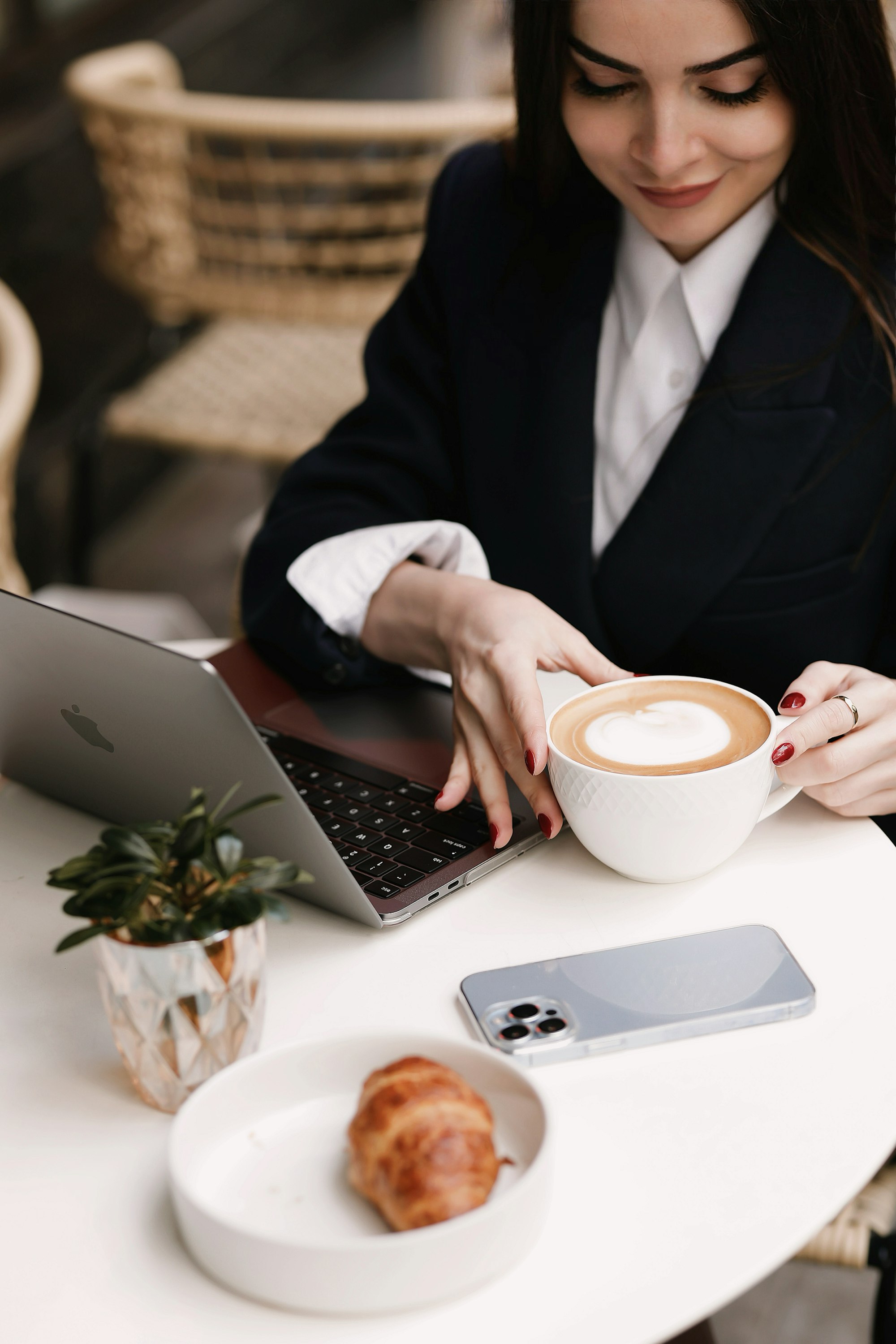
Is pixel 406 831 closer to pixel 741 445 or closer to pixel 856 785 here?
pixel 856 785

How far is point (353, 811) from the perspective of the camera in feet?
2.93

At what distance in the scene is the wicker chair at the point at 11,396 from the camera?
1.50 meters

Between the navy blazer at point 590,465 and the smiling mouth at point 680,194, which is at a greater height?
the smiling mouth at point 680,194

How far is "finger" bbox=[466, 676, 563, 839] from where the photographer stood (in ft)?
2.74

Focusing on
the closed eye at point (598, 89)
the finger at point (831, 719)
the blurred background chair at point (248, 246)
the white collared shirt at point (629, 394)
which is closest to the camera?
the finger at point (831, 719)

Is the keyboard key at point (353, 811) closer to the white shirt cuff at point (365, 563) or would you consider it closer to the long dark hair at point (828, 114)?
the white shirt cuff at point (365, 563)

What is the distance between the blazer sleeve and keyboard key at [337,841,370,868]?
28 cm

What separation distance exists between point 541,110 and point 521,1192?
0.94m

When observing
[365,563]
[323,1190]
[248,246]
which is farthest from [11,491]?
[323,1190]

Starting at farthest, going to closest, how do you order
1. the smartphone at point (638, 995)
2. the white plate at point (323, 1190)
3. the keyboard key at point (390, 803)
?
the keyboard key at point (390, 803) < the smartphone at point (638, 995) < the white plate at point (323, 1190)

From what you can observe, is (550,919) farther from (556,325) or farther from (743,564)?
(556,325)

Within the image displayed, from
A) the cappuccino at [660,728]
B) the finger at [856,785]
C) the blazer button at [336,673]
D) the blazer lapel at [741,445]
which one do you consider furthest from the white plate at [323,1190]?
the blazer lapel at [741,445]

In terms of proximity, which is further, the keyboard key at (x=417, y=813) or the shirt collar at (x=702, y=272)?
the shirt collar at (x=702, y=272)

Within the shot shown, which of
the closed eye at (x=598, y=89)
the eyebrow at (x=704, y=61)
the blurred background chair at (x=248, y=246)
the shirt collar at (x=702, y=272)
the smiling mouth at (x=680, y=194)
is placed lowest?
the blurred background chair at (x=248, y=246)
